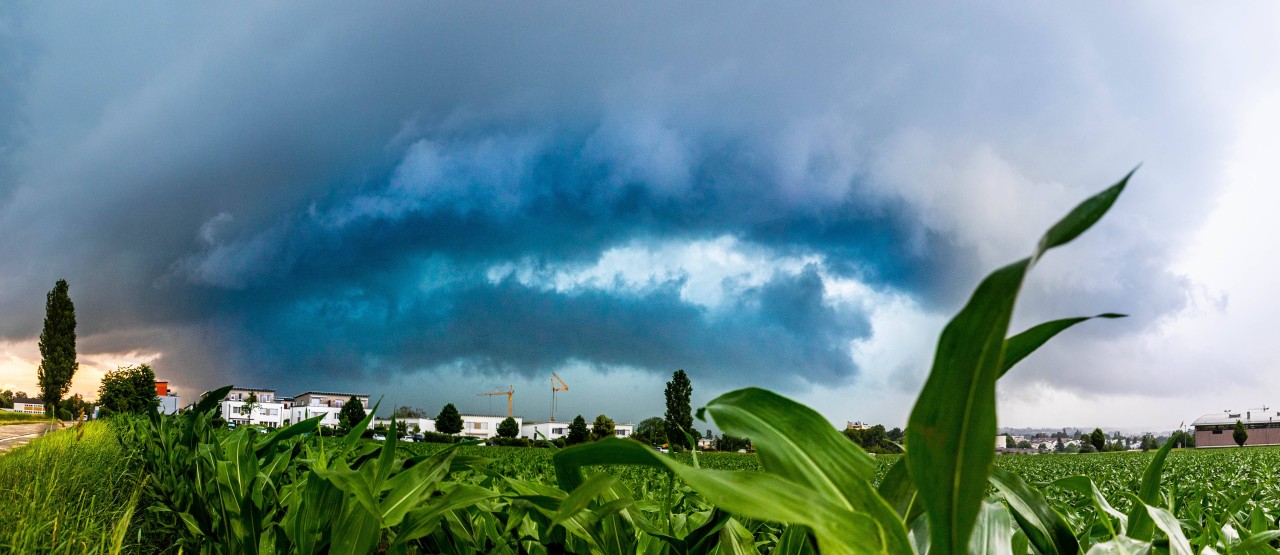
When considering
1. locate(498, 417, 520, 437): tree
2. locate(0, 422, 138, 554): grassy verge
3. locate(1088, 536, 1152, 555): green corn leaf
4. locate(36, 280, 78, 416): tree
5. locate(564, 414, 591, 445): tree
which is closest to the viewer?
locate(1088, 536, 1152, 555): green corn leaf

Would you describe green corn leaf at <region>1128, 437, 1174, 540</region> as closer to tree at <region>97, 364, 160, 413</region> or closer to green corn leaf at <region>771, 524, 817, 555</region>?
green corn leaf at <region>771, 524, 817, 555</region>

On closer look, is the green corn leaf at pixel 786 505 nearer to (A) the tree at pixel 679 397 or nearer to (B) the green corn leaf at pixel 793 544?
(B) the green corn leaf at pixel 793 544

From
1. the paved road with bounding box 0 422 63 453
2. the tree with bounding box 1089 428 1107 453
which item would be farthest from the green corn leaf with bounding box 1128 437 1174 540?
the tree with bounding box 1089 428 1107 453

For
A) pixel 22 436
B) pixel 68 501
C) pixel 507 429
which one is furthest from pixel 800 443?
pixel 507 429

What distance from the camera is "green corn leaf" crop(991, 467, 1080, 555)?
0.77 metres

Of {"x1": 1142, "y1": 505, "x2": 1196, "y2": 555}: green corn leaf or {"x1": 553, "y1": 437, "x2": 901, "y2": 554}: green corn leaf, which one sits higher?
{"x1": 553, "y1": 437, "x2": 901, "y2": 554}: green corn leaf

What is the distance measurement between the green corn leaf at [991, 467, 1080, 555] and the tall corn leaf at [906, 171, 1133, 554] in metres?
0.38

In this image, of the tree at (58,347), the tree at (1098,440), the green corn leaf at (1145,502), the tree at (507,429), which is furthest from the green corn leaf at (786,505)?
the tree at (1098,440)

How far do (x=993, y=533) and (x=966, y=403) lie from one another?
1.34ft

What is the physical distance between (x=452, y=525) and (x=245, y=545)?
18.7 inches

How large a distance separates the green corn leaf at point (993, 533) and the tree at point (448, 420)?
60.1m

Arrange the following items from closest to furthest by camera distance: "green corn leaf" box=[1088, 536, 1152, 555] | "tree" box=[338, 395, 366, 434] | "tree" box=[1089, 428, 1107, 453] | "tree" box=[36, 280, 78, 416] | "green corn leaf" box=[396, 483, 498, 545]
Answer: "green corn leaf" box=[1088, 536, 1152, 555] → "green corn leaf" box=[396, 483, 498, 545] → "tree" box=[338, 395, 366, 434] → "tree" box=[36, 280, 78, 416] → "tree" box=[1089, 428, 1107, 453]

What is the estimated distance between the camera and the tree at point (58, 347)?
40312 millimetres

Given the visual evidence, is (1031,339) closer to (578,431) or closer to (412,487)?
(412,487)
